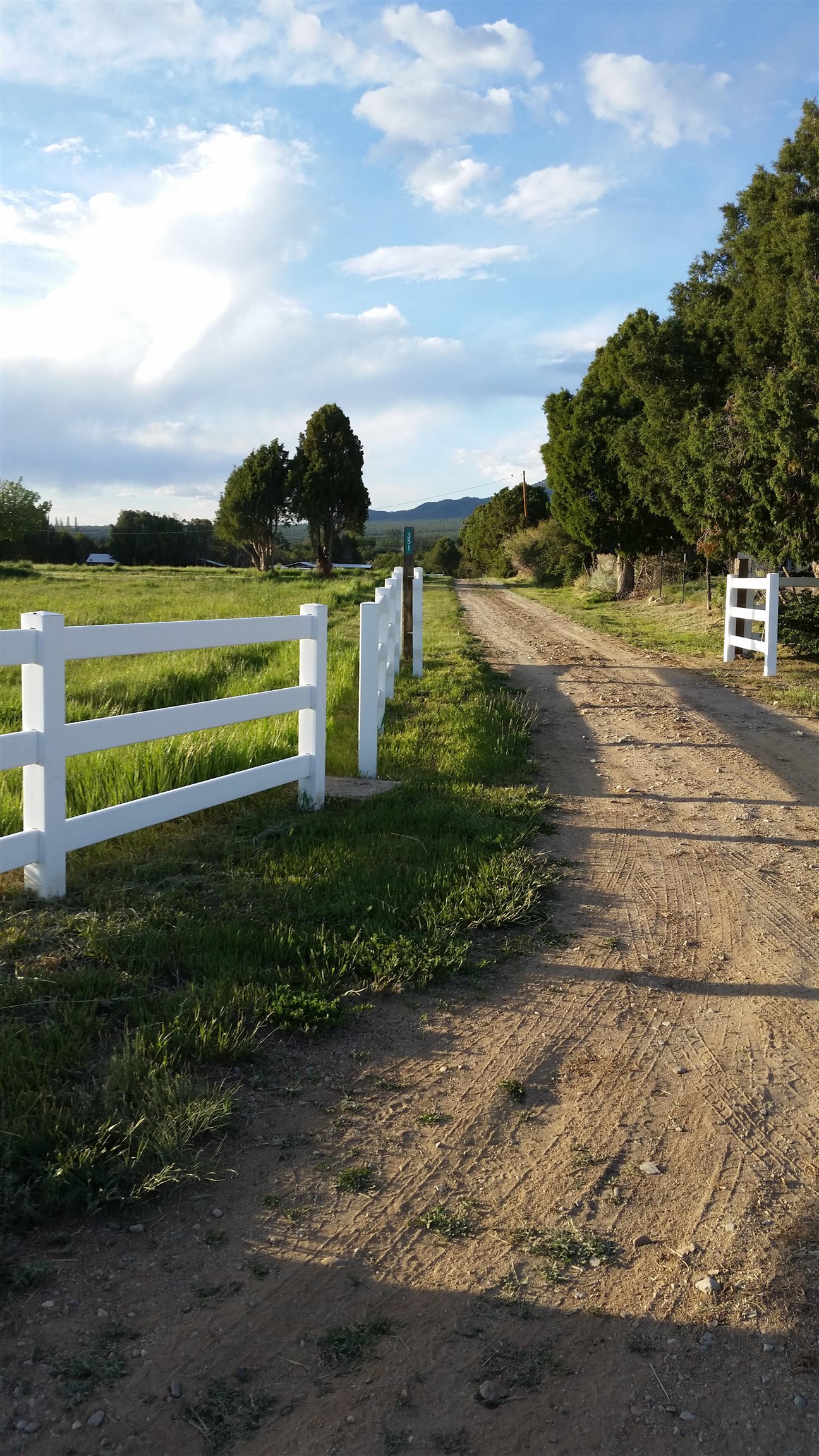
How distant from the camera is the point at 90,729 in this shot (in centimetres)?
482

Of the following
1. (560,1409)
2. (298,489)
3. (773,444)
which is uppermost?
(298,489)

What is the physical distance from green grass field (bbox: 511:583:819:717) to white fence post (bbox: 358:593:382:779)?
5.26 m

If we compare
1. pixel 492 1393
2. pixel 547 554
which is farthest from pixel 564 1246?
pixel 547 554

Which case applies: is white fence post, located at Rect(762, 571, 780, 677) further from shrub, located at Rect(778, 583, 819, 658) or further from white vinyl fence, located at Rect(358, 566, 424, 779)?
white vinyl fence, located at Rect(358, 566, 424, 779)

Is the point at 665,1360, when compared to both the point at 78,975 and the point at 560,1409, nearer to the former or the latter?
the point at 560,1409

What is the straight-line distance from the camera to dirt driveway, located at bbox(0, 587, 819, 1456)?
2.07m

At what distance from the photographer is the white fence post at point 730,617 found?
15.1 m

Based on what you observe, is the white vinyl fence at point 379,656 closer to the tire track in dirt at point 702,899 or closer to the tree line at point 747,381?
the tire track in dirt at point 702,899

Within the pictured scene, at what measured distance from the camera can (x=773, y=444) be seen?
44.7 ft

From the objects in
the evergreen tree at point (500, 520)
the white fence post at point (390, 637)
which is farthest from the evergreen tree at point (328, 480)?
the white fence post at point (390, 637)

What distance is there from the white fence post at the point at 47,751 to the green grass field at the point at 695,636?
26.8 ft

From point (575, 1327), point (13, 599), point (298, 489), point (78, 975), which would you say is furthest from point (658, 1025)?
point (298, 489)

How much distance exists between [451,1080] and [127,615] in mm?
17454

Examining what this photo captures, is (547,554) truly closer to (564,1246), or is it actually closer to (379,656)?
(379,656)
